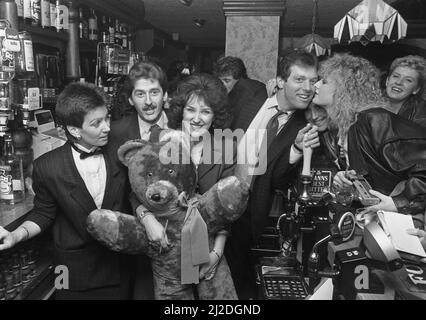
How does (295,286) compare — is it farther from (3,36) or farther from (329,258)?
(3,36)

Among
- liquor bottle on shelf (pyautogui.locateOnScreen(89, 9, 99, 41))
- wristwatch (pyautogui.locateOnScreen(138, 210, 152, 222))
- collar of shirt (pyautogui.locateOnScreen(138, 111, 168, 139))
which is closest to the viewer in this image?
wristwatch (pyautogui.locateOnScreen(138, 210, 152, 222))

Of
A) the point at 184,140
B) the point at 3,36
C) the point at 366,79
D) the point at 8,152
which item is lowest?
the point at 8,152

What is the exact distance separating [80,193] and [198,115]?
0.54m

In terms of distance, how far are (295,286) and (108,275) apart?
0.75 meters

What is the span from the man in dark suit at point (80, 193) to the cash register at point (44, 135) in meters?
0.60

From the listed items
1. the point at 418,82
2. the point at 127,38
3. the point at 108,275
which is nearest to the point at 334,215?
the point at 108,275

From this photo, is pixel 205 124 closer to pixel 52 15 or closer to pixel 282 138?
pixel 282 138

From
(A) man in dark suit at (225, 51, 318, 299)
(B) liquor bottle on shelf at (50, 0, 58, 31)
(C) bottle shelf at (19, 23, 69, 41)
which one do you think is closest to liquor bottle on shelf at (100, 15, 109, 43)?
(C) bottle shelf at (19, 23, 69, 41)

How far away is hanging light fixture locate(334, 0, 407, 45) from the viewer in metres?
2.65

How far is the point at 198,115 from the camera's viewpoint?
148 centimetres

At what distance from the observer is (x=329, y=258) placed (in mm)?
1274

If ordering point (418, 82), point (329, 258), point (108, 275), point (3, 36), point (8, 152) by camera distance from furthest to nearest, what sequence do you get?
point (418, 82) → point (8, 152) → point (3, 36) → point (108, 275) → point (329, 258)

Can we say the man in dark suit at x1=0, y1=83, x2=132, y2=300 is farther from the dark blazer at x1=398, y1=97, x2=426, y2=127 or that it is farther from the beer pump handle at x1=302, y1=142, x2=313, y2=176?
the dark blazer at x1=398, y1=97, x2=426, y2=127

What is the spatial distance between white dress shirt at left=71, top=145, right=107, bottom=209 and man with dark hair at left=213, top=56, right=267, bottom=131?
75 centimetres
